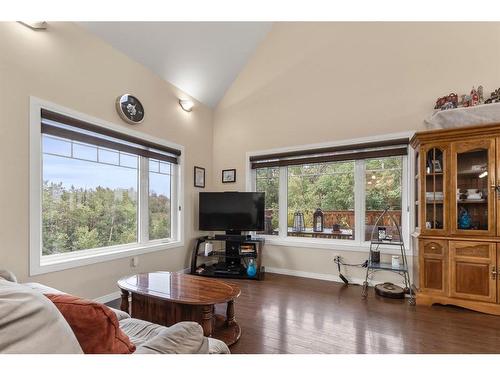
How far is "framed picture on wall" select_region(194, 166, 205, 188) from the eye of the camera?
4.27 m

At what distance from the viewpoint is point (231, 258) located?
407 cm

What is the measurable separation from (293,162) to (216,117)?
172 cm

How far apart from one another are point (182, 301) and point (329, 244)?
2.50 meters

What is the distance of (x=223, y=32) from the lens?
3576 millimetres

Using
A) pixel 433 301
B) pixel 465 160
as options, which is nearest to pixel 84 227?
pixel 433 301

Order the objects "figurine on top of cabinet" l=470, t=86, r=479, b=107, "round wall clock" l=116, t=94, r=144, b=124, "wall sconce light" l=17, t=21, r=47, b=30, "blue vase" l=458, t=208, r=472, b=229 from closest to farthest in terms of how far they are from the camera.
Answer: "wall sconce light" l=17, t=21, r=47, b=30, "blue vase" l=458, t=208, r=472, b=229, "figurine on top of cabinet" l=470, t=86, r=479, b=107, "round wall clock" l=116, t=94, r=144, b=124

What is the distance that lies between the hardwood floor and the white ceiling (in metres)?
3.21

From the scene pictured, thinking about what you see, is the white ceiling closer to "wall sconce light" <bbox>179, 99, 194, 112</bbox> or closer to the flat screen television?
"wall sconce light" <bbox>179, 99, 194, 112</bbox>

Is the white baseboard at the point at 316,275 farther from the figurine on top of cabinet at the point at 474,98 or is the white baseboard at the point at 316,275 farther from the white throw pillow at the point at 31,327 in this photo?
the white throw pillow at the point at 31,327

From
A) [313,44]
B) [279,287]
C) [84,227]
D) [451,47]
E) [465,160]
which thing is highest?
[313,44]

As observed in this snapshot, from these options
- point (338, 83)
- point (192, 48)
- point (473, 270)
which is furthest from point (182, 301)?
point (338, 83)

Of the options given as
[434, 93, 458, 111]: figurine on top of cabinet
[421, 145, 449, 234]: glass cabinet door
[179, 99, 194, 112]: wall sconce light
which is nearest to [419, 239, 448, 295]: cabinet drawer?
[421, 145, 449, 234]: glass cabinet door

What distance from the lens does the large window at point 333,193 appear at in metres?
3.49
